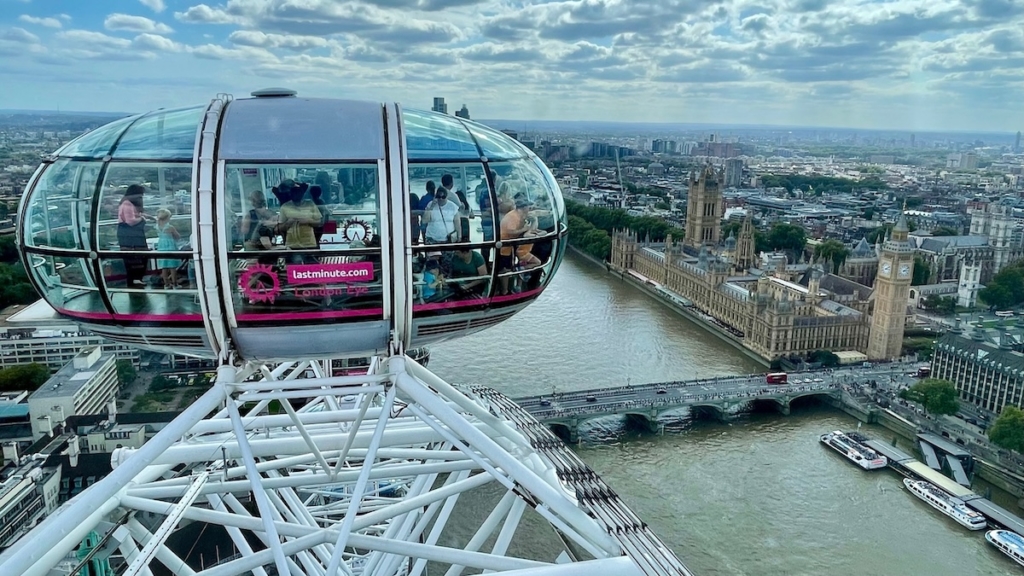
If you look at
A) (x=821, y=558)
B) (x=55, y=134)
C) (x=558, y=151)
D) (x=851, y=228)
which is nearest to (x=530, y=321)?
(x=821, y=558)

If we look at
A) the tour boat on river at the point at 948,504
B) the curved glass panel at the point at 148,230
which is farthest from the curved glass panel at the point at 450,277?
the tour boat on river at the point at 948,504

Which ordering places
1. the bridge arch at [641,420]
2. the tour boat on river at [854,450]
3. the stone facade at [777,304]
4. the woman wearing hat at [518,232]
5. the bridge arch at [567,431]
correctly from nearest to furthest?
the woman wearing hat at [518,232], the tour boat on river at [854,450], the bridge arch at [567,431], the bridge arch at [641,420], the stone facade at [777,304]

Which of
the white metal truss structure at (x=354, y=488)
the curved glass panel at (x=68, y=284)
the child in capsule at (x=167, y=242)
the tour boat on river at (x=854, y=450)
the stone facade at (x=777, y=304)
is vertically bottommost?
the tour boat on river at (x=854, y=450)

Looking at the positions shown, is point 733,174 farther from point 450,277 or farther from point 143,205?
point 143,205

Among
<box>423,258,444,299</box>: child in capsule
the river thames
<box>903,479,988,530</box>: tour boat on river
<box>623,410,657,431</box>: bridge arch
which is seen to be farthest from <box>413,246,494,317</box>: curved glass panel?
<box>623,410,657,431</box>: bridge arch

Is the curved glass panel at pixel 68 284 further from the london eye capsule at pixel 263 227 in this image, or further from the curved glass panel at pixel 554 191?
the curved glass panel at pixel 554 191

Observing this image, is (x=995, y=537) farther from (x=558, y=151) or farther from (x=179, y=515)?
(x=558, y=151)
